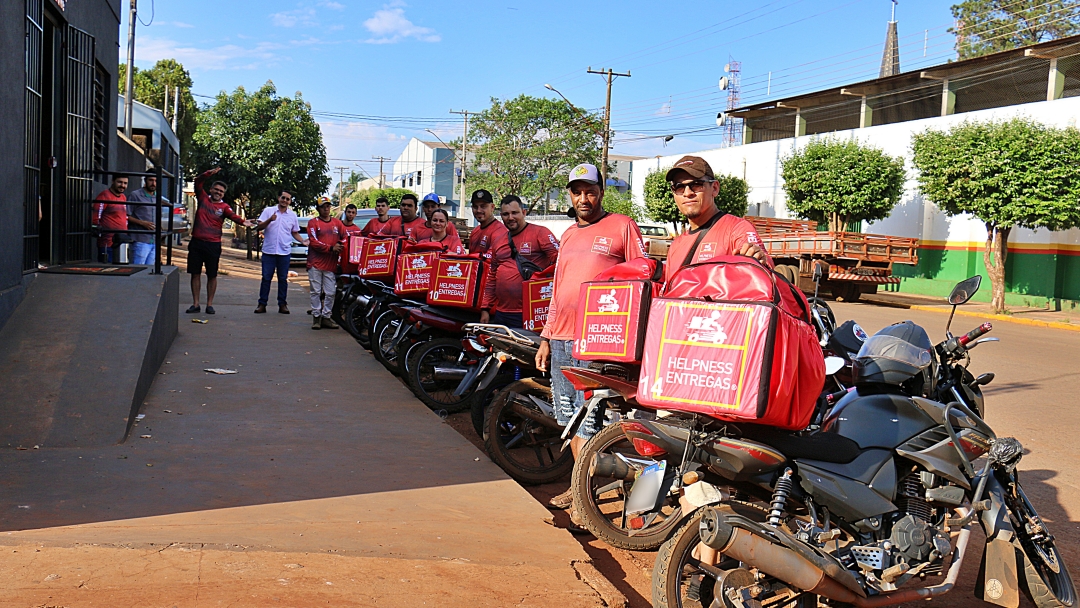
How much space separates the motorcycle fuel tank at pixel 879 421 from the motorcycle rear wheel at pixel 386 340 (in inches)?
232

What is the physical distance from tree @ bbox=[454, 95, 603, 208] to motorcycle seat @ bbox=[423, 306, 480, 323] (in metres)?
48.1

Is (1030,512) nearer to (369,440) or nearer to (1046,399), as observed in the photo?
(369,440)

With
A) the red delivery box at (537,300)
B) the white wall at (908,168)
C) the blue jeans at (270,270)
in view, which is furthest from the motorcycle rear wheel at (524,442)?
the white wall at (908,168)

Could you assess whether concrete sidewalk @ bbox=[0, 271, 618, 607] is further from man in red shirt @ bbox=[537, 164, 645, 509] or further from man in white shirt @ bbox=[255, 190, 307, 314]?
man in white shirt @ bbox=[255, 190, 307, 314]

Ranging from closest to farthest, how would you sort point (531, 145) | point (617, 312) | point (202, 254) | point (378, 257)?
1. point (617, 312)
2. point (378, 257)
3. point (202, 254)
4. point (531, 145)

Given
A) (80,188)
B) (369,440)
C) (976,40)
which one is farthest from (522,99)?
(369,440)

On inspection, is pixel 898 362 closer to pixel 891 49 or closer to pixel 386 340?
pixel 386 340

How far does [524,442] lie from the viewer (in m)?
5.67

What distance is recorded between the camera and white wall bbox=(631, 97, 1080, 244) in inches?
954

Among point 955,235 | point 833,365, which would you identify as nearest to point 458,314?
point 833,365

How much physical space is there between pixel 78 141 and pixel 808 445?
9093mm

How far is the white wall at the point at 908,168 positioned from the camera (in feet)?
79.5

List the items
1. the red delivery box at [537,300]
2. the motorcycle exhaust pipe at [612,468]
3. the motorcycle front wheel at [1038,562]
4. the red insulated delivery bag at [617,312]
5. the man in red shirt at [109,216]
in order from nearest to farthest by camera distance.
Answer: the motorcycle front wheel at [1038,562] → the motorcycle exhaust pipe at [612,468] → the red insulated delivery bag at [617,312] → the red delivery box at [537,300] → the man in red shirt at [109,216]

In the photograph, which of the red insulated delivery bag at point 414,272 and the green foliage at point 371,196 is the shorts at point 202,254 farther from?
the green foliage at point 371,196
